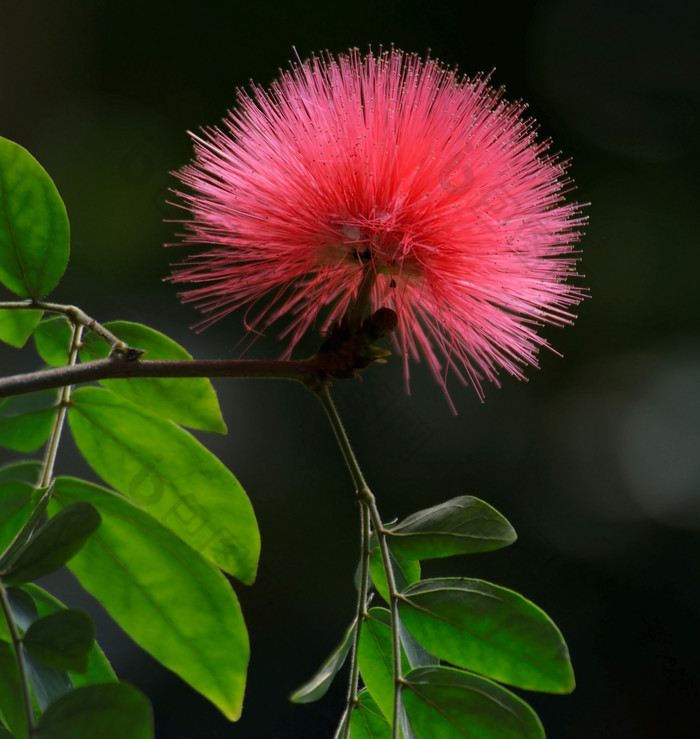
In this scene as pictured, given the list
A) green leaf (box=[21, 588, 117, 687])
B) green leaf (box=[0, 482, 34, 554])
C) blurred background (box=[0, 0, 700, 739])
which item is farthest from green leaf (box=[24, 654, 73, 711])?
blurred background (box=[0, 0, 700, 739])

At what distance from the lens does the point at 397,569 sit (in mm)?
1027

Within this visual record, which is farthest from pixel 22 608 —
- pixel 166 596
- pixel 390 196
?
pixel 390 196

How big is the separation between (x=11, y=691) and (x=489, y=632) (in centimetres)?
41

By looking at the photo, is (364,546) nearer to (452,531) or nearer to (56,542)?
(452,531)

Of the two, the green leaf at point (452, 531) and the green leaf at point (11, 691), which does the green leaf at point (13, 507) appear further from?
the green leaf at point (452, 531)

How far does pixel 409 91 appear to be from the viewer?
3.40ft

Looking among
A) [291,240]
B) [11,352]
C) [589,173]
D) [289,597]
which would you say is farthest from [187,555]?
[589,173]

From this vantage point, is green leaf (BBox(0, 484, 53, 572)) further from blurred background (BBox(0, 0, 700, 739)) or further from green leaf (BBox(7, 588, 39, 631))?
blurred background (BBox(0, 0, 700, 739))

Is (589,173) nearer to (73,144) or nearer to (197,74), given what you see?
(197,74)

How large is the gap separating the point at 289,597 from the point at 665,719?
4.97 feet

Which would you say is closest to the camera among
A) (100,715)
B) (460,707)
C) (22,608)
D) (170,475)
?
(100,715)

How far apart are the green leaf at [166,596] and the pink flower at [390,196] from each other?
245 millimetres

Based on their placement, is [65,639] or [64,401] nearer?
[65,639]

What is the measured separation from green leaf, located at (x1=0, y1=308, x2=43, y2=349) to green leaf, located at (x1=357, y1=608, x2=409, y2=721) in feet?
1.52
